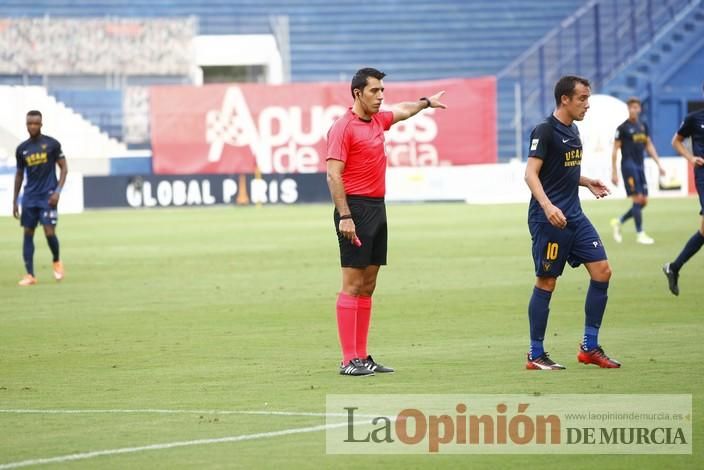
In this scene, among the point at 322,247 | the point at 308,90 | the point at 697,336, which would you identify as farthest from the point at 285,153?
the point at 697,336

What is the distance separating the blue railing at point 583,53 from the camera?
48188 millimetres

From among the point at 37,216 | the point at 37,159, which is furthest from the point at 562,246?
the point at 37,216

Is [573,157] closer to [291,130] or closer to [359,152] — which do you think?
[359,152]

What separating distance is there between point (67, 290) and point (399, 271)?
4628 millimetres

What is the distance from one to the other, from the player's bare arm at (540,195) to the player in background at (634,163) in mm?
14635

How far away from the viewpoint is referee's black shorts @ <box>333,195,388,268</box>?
1084 cm

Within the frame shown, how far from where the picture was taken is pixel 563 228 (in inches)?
423

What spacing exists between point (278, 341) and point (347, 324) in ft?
7.48

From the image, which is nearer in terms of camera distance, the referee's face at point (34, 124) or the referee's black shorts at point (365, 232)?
the referee's black shorts at point (365, 232)

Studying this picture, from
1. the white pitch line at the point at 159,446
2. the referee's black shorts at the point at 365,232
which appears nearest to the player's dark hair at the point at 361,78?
the referee's black shorts at the point at 365,232

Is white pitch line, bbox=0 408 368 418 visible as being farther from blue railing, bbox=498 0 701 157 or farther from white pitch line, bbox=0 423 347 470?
blue railing, bbox=498 0 701 157

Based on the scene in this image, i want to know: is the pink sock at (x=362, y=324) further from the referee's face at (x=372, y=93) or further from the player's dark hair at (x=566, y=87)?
the player's dark hair at (x=566, y=87)

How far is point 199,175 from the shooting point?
148ft

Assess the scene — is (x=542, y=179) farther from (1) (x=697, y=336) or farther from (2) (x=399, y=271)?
(2) (x=399, y=271)
